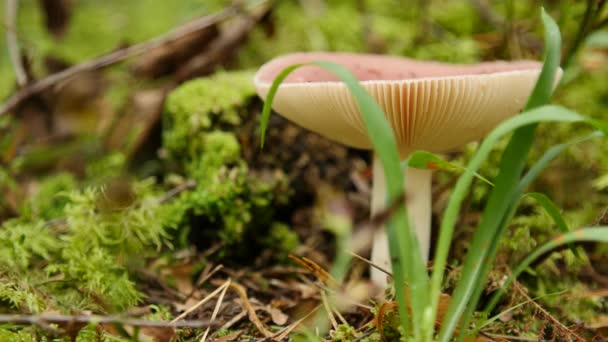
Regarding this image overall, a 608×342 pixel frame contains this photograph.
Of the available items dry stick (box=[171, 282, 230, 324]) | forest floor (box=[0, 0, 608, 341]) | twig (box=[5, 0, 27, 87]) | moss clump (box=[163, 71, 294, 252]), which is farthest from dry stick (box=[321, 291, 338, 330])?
twig (box=[5, 0, 27, 87])

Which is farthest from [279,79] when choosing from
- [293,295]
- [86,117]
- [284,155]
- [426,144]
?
[86,117]

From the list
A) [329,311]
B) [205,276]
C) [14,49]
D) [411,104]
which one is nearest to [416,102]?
[411,104]

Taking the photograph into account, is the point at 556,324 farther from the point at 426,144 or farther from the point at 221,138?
the point at 221,138

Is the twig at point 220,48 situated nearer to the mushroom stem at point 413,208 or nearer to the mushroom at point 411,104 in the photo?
the mushroom at point 411,104

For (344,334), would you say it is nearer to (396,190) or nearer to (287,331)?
(287,331)

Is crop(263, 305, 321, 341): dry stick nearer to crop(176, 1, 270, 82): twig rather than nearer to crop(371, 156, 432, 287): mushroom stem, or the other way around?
crop(371, 156, 432, 287): mushroom stem

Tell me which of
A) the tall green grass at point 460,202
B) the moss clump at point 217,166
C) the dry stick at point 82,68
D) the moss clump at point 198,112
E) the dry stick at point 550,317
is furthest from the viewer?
the dry stick at point 82,68

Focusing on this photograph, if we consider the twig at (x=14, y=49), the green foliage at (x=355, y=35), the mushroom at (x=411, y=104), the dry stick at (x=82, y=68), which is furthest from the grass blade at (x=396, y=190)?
the twig at (x=14, y=49)
